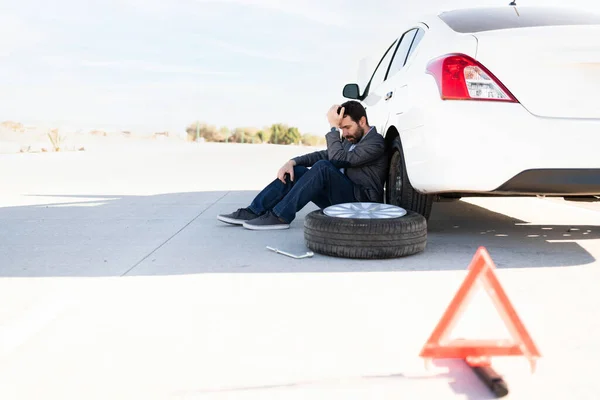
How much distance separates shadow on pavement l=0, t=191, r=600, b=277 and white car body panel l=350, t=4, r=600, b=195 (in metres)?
0.68

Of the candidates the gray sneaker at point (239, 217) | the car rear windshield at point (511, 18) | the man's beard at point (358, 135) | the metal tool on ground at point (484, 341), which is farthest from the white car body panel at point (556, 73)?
the gray sneaker at point (239, 217)

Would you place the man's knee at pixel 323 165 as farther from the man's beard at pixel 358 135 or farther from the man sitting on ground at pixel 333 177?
the man's beard at pixel 358 135

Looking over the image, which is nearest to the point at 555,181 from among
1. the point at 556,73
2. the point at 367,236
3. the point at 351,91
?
the point at 556,73

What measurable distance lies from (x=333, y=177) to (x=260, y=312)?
263cm

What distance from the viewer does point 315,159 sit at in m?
6.26

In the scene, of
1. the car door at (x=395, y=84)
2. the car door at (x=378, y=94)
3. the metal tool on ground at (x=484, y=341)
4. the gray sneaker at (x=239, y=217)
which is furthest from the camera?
the car door at (x=378, y=94)

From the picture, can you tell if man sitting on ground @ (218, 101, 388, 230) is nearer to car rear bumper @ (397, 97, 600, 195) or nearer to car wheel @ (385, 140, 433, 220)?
car wheel @ (385, 140, 433, 220)

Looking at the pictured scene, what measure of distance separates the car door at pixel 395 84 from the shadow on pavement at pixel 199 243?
1166mm

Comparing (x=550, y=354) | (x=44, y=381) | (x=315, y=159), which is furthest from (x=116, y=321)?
(x=315, y=159)

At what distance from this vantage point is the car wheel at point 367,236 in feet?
14.9

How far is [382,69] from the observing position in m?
6.99

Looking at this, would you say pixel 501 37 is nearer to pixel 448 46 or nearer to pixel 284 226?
pixel 448 46

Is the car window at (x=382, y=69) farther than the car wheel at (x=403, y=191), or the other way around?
the car window at (x=382, y=69)

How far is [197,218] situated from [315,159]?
151cm
